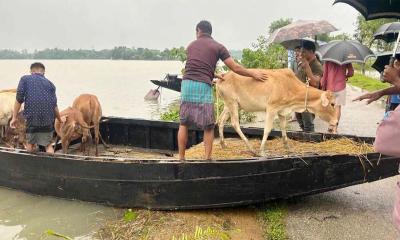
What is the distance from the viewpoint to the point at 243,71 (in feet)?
20.2

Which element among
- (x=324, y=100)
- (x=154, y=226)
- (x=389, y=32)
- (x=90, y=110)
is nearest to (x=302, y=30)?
(x=389, y=32)

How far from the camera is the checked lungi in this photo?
590 cm

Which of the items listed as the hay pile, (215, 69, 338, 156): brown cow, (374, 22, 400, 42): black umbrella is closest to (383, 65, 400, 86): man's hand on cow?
the hay pile

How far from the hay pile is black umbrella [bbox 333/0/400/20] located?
6.25ft

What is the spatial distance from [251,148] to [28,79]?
3902 mm

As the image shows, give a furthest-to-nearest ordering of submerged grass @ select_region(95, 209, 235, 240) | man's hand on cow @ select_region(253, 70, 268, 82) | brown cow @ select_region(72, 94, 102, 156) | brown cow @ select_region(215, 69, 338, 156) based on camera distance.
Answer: brown cow @ select_region(72, 94, 102, 156) < brown cow @ select_region(215, 69, 338, 156) < man's hand on cow @ select_region(253, 70, 268, 82) < submerged grass @ select_region(95, 209, 235, 240)

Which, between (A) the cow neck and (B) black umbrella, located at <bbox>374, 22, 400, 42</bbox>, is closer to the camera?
(A) the cow neck

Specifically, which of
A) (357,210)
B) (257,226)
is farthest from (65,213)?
(357,210)

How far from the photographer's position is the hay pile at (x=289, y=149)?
20.0 feet

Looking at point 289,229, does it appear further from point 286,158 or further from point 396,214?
point 396,214

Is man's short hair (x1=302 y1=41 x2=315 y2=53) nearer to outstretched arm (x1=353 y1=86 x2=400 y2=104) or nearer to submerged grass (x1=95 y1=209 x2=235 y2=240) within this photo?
submerged grass (x1=95 y1=209 x2=235 y2=240)

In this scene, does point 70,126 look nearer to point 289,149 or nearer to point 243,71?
point 243,71

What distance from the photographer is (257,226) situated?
5.46 metres

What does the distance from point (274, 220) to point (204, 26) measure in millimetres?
2774
